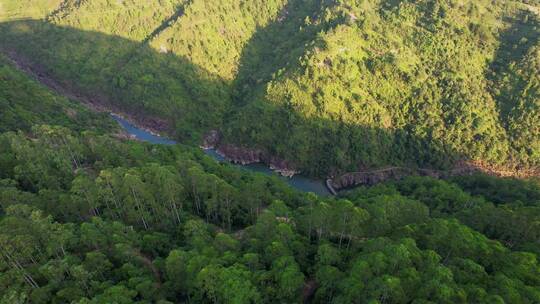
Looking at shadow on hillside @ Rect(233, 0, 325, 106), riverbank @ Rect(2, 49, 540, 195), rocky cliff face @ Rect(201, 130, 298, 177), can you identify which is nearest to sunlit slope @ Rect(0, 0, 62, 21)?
riverbank @ Rect(2, 49, 540, 195)

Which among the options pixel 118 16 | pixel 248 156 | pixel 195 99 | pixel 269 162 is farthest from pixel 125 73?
pixel 269 162

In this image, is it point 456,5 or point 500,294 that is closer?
point 500,294

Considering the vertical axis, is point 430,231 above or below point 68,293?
above

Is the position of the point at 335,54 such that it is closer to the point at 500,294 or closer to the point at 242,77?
the point at 242,77

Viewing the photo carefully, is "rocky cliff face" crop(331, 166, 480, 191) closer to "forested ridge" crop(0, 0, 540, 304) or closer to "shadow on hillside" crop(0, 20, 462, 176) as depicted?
"shadow on hillside" crop(0, 20, 462, 176)

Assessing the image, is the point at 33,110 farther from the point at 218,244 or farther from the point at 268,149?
the point at 218,244

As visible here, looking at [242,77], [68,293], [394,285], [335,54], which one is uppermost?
[335,54]

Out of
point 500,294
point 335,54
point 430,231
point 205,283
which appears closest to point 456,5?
point 335,54

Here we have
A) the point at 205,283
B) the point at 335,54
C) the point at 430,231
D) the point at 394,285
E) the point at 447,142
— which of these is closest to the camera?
the point at 394,285
